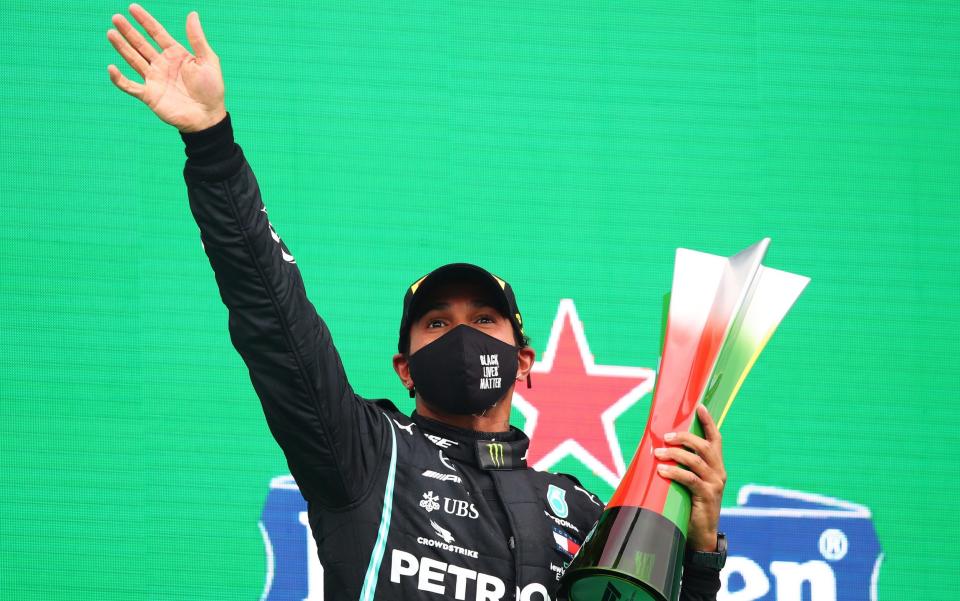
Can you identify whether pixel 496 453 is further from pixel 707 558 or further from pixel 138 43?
pixel 138 43

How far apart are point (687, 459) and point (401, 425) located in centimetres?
45

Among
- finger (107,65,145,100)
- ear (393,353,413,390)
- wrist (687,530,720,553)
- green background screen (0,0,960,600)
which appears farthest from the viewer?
green background screen (0,0,960,600)

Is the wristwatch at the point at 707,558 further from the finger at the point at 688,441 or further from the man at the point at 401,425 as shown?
the finger at the point at 688,441

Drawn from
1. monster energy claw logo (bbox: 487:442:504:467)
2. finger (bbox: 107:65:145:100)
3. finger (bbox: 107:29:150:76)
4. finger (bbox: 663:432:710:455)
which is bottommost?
monster energy claw logo (bbox: 487:442:504:467)

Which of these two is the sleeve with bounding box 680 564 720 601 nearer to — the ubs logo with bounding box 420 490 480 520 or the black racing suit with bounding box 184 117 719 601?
the black racing suit with bounding box 184 117 719 601

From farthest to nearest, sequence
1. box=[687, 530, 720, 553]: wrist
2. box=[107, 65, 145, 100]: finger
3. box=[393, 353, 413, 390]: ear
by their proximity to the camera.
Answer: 1. box=[393, 353, 413, 390]: ear
2. box=[687, 530, 720, 553]: wrist
3. box=[107, 65, 145, 100]: finger

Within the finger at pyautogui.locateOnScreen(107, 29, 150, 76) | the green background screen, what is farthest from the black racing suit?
the green background screen

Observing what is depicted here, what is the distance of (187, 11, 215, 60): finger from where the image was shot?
1.42 metres

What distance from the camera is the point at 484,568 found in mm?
1633

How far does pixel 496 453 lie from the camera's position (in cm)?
175

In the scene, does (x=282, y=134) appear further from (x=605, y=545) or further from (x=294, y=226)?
(x=605, y=545)

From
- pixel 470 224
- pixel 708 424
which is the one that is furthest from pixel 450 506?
pixel 470 224

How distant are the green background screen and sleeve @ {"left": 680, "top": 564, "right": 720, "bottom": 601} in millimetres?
791

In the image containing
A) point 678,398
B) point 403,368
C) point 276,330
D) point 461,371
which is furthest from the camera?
point 403,368
